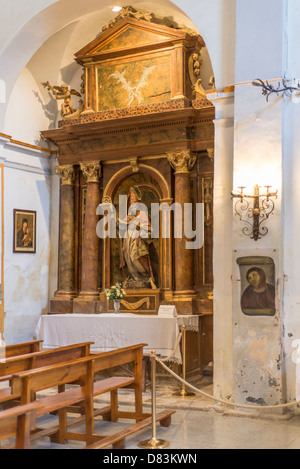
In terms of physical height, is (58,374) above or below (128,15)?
below

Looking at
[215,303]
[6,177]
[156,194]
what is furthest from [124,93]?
[215,303]

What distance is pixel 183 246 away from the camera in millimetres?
9344

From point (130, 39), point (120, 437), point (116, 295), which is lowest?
point (120, 437)

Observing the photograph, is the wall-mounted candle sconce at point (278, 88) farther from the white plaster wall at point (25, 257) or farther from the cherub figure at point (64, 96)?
the white plaster wall at point (25, 257)

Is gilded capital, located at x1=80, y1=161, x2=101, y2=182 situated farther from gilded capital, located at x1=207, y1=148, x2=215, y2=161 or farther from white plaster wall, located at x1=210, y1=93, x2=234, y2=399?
white plaster wall, located at x1=210, y1=93, x2=234, y2=399

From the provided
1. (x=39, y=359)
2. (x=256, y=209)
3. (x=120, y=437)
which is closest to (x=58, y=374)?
(x=120, y=437)

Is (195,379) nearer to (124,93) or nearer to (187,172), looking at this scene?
(187,172)

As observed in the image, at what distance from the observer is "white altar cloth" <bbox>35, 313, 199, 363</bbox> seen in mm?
8359

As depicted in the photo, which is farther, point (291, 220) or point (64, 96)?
point (64, 96)

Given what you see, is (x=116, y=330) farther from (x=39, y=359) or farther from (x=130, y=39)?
(x=130, y=39)

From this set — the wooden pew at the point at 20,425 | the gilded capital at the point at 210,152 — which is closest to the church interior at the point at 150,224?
the wooden pew at the point at 20,425

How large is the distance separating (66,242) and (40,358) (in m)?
4.27

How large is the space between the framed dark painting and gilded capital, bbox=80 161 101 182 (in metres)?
1.26

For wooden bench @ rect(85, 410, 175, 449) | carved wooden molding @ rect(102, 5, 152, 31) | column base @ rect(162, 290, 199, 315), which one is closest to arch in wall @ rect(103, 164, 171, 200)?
column base @ rect(162, 290, 199, 315)
